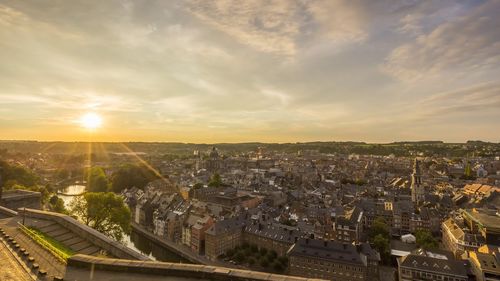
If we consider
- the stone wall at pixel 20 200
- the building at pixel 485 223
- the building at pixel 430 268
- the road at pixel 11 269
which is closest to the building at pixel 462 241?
the building at pixel 485 223

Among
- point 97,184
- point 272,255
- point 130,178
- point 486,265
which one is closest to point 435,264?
point 486,265

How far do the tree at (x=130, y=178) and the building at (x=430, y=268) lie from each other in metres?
71.2

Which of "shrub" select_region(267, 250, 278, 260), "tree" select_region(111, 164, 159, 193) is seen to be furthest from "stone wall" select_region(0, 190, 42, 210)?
"tree" select_region(111, 164, 159, 193)

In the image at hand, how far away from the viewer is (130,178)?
279 ft

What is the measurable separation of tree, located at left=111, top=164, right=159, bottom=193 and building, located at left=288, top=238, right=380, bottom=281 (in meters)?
62.4

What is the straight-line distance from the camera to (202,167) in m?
131

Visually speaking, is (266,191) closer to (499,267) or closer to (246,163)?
(499,267)

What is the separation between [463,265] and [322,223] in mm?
19019

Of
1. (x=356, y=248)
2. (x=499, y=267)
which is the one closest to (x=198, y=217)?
(x=356, y=248)

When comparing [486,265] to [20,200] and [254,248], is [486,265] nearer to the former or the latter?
[254,248]

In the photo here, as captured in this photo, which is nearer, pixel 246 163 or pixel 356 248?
pixel 356 248

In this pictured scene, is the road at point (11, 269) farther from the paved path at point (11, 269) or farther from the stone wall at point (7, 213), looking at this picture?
the stone wall at point (7, 213)

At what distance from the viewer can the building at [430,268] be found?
3203cm

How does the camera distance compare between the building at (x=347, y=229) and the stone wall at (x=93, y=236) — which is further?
the building at (x=347, y=229)
